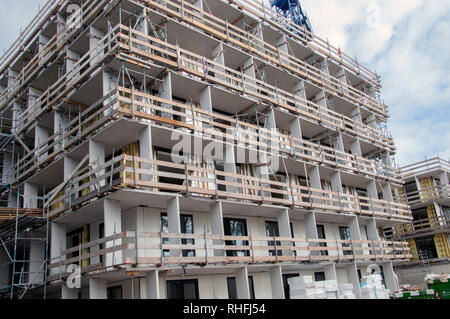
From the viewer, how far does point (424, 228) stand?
3812 centimetres

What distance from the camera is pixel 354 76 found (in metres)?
34.0

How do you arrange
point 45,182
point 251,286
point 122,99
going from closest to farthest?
point 122,99, point 251,286, point 45,182

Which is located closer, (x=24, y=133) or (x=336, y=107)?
(x=24, y=133)

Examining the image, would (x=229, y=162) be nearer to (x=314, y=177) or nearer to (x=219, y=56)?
(x=219, y=56)

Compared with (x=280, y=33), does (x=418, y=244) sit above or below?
below

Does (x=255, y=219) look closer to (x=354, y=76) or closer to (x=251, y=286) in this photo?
(x=251, y=286)

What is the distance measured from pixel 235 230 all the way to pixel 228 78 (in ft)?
28.3

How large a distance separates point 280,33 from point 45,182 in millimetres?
17565

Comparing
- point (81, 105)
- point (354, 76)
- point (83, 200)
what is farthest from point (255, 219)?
point (354, 76)

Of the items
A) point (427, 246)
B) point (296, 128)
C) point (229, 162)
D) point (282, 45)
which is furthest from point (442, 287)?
point (427, 246)

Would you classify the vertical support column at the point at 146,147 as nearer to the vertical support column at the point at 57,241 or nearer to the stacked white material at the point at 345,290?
the vertical support column at the point at 57,241

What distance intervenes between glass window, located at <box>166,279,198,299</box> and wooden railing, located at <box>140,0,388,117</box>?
12.8m

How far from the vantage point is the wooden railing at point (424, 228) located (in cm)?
3584

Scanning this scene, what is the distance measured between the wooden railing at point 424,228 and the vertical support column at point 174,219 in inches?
1112
